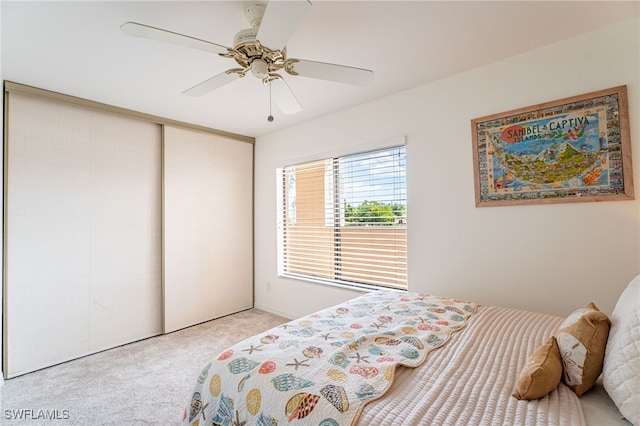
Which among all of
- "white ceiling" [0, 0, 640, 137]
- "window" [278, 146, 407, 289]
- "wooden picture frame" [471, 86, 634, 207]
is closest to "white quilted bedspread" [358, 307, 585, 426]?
"wooden picture frame" [471, 86, 634, 207]

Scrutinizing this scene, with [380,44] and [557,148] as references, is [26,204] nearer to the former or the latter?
[380,44]

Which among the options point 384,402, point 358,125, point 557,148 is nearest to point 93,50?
point 358,125

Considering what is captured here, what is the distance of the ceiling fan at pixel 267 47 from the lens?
4.15ft

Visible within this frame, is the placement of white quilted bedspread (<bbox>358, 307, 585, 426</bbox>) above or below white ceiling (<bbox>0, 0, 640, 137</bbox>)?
below

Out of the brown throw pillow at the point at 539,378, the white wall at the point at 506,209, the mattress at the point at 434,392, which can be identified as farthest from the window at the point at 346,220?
the brown throw pillow at the point at 539,378

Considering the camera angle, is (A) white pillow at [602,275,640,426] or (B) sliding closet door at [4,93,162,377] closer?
(A) white pillow at [602,275,640,426]

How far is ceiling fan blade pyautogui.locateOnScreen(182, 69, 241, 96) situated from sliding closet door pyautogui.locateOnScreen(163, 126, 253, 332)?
172cm

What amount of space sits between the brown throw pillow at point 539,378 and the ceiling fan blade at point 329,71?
1.56 m

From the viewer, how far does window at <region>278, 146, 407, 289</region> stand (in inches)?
118

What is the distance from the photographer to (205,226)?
3785 millimetres

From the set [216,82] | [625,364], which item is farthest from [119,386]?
[625,364]

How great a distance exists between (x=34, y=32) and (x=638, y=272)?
3.90 m

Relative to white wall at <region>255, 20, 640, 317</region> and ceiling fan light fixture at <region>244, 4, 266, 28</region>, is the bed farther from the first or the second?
ceiling fan light fixture at <region>244, 4, 266, 28</region>

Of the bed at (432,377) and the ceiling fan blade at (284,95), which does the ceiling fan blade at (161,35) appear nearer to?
the ceiling fan blade at (284,95)
